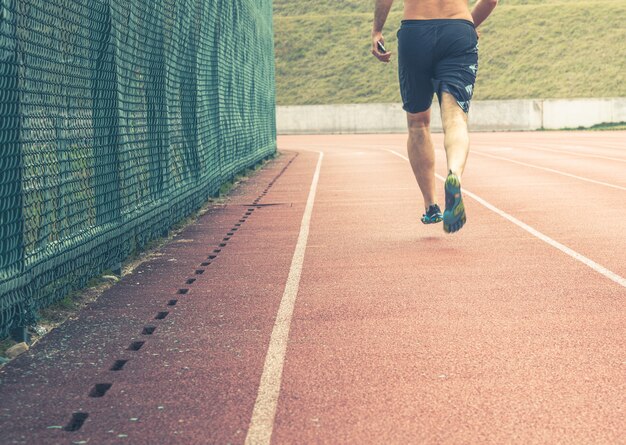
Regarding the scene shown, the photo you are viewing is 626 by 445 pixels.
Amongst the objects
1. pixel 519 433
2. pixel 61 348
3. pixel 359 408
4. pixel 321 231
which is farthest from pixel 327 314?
pixel 321 231

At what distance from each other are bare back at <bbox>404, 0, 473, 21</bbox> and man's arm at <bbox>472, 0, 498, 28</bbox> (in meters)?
0.30

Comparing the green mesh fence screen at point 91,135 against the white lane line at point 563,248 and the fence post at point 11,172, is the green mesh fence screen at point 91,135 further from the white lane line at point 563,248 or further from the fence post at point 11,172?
the white lane line at point 563,248

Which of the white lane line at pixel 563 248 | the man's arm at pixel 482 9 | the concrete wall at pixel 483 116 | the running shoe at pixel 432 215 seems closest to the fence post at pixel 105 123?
the running shoe at pixel 432 215

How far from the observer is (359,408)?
3.81 m

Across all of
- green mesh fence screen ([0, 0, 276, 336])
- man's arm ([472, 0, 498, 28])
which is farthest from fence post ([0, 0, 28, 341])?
man's arm ([472, 0, 498, 28])

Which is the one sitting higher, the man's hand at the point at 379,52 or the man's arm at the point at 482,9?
the man's arm at the point at 482,9

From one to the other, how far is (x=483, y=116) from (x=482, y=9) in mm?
44166

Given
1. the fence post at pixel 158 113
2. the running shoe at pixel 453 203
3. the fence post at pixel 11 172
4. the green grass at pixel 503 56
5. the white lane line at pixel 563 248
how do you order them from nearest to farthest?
the fence post at pixel 11 172 < the white lane line at pixel 563 248 < the running shoe at pixel 453 203 < the fence post at pixel 158 113 < the green grass at pixel 503 56

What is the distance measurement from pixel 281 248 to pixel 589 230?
107 inches

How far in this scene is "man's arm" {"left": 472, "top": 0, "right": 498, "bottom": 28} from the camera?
8.17 metres

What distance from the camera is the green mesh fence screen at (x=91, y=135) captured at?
17.1ft

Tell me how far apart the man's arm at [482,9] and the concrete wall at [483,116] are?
4243cm

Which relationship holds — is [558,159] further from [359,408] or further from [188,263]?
[359,408]

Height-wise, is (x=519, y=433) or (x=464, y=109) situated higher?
(x=464, y=109)
